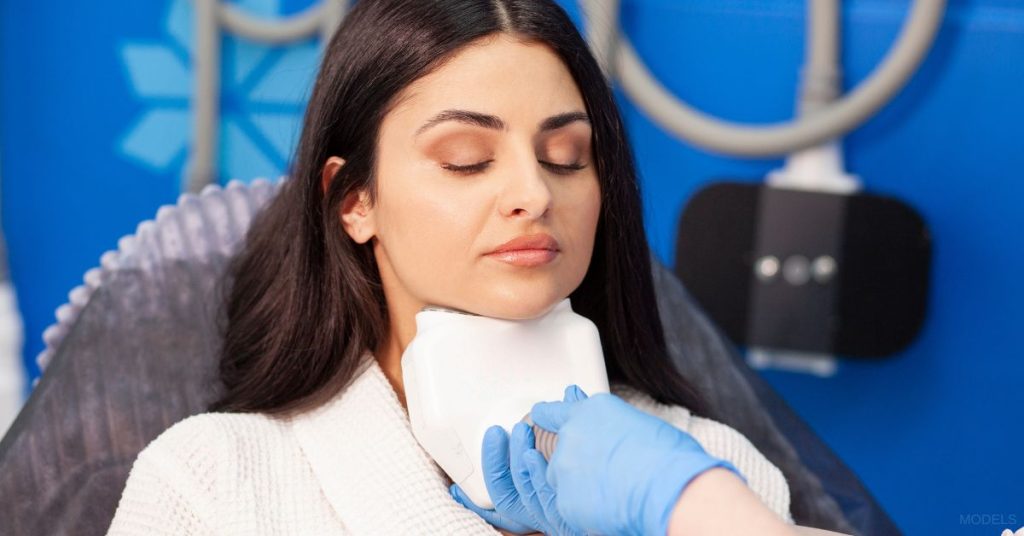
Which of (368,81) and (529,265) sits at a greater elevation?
(368,81)

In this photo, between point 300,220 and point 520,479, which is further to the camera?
point 300,220

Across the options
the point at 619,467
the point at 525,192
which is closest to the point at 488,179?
the point at 525,192

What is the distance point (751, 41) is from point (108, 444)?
3.43 feet

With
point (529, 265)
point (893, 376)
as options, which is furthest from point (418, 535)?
point (893, 376)

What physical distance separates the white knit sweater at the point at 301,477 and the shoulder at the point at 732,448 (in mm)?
253


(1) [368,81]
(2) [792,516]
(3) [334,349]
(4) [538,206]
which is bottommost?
(2) [792,516]

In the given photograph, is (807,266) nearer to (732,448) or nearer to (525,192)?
(732,448)

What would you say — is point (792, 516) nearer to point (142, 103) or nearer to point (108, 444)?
point (108, 444)

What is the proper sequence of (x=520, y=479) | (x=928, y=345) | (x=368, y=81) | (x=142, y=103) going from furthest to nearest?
(x=142, y=103) < (x=928, y=345) < (x=368, y=81) < (x=520, y=479)

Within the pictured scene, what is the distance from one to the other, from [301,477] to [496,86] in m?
0.40

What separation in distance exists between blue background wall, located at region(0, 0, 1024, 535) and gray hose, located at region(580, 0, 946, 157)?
80 millimetres

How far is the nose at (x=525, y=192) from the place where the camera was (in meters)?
0.96

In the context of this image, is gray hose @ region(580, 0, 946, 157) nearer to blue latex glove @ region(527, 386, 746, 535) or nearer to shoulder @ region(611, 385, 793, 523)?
→ shoulder @ region(611, 385, 793, 523)

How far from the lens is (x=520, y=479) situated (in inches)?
36.4
